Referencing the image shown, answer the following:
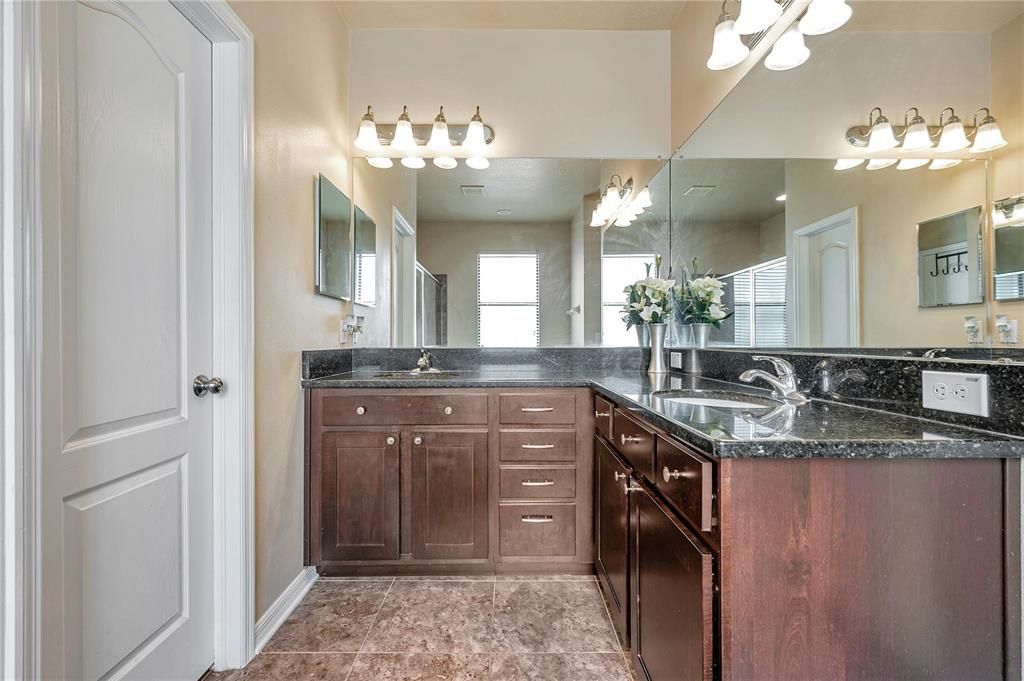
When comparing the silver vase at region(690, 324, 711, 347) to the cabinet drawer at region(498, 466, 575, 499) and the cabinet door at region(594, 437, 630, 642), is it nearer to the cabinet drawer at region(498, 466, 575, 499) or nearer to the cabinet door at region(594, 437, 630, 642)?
the cabinet door at region(594, 437, 630, 642)

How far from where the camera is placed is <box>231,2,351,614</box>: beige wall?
1.61m

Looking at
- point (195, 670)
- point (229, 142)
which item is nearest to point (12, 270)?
point (229, 142)

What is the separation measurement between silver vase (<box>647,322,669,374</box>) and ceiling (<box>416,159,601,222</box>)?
845mm

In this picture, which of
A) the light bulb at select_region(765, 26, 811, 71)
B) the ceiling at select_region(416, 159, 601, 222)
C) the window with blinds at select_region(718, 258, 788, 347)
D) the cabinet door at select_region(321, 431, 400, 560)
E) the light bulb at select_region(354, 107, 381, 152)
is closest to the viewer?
the light bulb at select_region(765, 26, 811, 71)

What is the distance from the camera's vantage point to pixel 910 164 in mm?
1085

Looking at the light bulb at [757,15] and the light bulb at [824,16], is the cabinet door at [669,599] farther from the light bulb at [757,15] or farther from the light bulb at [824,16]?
the light bulb at [757,15]

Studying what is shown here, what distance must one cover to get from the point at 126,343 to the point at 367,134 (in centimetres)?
176

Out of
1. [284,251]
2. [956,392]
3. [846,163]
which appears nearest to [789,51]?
[846,163]

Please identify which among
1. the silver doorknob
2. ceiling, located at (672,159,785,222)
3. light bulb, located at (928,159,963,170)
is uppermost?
ceiling, located at (672,159,785,222)

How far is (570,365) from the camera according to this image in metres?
2.62

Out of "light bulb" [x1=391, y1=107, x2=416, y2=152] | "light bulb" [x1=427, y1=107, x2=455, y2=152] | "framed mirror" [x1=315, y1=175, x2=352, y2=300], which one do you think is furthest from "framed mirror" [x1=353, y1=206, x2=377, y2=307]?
"light bulb" [x1=427, y1=107, x2=455, y2=152]

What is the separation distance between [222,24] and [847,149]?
1891 millimetres

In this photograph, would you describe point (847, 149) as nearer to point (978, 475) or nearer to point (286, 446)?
point (978, 475)

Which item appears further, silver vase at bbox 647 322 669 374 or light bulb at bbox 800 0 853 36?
silver vase at bbox 647 322 669 374
